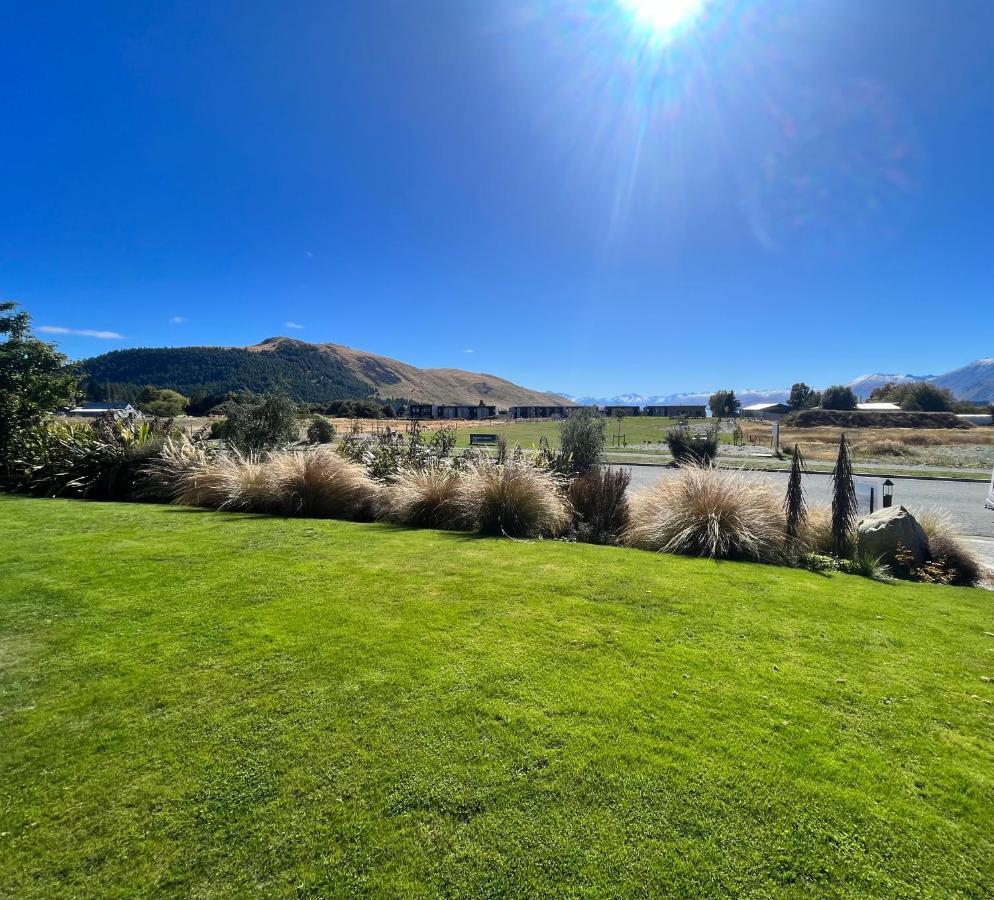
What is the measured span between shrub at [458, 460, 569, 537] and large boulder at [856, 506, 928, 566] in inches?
151

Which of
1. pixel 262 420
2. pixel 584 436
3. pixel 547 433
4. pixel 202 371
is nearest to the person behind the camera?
pixel 584 436

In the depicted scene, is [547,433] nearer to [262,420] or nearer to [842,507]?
[262,420]

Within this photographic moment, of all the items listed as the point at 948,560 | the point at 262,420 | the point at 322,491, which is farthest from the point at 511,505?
the point at 262,420

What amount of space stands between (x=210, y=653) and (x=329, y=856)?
176 cm

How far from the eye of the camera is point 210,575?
434 centimetres

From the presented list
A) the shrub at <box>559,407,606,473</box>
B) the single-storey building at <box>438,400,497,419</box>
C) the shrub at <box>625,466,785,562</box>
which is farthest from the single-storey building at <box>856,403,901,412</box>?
the shrub at <box>625,466,785,562</box>

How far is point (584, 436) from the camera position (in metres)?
13.8

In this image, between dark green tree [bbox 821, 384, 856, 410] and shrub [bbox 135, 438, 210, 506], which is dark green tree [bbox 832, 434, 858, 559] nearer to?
shrub [bbox 135, 438, 210, 506]

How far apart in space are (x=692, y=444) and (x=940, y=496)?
7.90 metres

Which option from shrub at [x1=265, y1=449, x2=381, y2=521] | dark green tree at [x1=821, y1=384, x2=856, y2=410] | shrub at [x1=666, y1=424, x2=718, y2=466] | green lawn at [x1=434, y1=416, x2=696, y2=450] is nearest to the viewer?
shrub at [x1=265, y1=449, x2=381, y2=521]

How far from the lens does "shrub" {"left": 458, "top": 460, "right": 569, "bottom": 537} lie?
22.1ft

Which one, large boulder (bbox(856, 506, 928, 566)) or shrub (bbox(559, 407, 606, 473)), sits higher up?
shrub (bbox(559, 407, 606, 473))

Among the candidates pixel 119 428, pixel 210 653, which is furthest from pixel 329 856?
pixel 119 428

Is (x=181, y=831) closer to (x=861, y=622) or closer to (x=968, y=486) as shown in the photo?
(x=861, y=622)
